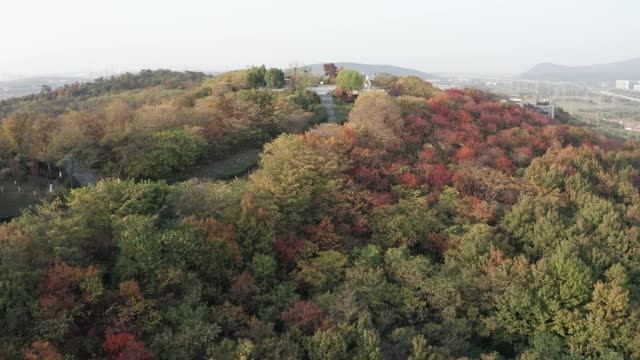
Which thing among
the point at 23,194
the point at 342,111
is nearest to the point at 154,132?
the point at 23,194

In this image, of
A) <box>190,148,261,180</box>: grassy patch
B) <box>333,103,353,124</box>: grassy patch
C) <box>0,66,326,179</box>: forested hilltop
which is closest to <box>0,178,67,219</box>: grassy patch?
<box>0,66,326,179</box>: forested hilltop

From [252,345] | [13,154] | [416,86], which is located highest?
A: [416,86]

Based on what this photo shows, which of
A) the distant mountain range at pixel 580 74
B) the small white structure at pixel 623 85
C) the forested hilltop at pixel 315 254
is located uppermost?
the distant mountain range at pixel 580 74

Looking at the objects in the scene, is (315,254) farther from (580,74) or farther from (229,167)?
(580,74)

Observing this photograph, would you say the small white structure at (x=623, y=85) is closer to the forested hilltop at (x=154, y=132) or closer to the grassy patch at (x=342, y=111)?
the grassy patch at (x=342, y=111)

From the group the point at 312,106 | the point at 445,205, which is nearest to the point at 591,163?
the point at 445,205

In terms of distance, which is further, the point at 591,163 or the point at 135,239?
the point at 591,163

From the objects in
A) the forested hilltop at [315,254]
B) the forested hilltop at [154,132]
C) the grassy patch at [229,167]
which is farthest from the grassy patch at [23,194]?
the grassy patch at [229,167]

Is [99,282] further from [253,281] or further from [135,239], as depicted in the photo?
[253,281]
